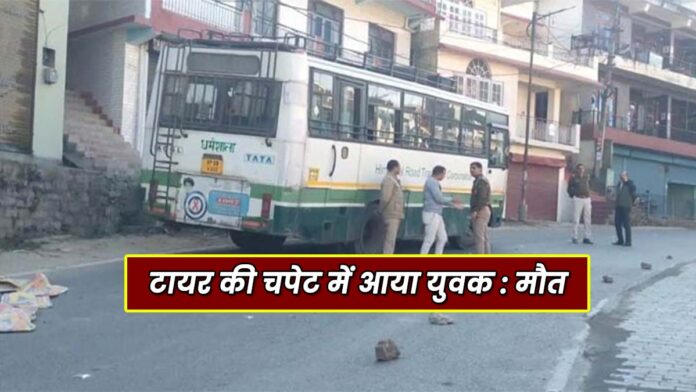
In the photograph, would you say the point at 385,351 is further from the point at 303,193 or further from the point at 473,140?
the point at 473,140

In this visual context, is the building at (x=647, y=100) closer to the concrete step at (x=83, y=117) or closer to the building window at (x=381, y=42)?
the building window at (x=381, y=42)

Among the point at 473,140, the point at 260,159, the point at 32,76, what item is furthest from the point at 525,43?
the point at 260,159

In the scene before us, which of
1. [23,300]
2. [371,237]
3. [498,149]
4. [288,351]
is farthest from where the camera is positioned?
[498,149]

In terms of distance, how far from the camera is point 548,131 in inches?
1312

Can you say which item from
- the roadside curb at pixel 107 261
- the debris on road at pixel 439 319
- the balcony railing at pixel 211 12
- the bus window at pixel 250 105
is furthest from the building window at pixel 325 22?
the debris on road at pixel 439 319

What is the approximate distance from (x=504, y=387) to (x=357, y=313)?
3003mm

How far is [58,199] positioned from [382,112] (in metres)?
6.04

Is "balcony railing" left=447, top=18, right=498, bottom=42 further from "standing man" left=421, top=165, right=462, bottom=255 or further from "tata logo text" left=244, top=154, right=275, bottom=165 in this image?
"tata logo text" left=244, top=154, right=275, bottom=165

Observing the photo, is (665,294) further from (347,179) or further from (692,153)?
(692,153)

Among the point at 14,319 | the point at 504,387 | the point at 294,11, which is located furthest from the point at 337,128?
the point at 294,11

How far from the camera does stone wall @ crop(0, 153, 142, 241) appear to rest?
44.1ft

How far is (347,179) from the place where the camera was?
484 inches

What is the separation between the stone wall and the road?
445cm

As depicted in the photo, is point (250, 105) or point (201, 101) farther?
point (201, 101)
